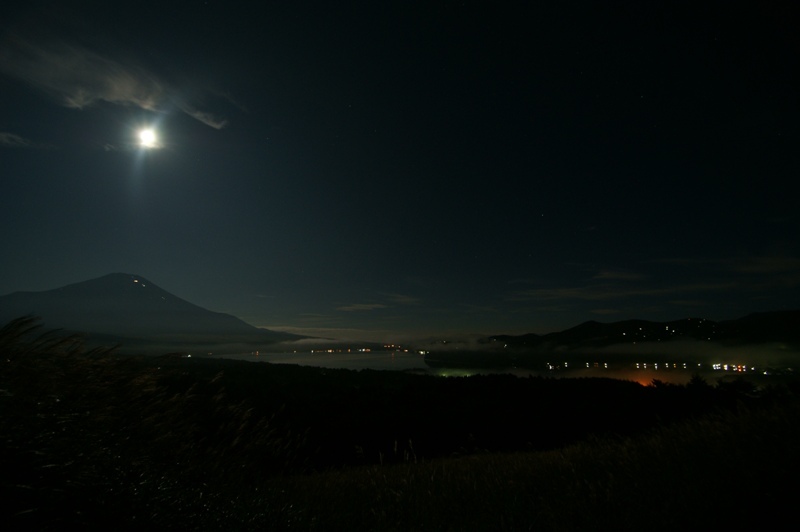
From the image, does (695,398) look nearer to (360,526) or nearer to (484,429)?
(484,429)

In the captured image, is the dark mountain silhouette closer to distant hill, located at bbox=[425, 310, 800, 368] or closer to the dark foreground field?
distant hill, located at bbox=[425, 310, 800, 368]

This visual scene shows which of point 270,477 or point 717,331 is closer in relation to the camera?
point 270,477

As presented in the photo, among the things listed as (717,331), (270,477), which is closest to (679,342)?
(717,331)

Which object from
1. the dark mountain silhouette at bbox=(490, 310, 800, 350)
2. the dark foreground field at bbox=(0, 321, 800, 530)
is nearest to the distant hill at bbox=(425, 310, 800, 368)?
the dark mountain silhouette at bbox=(490, 310, 800, 350)

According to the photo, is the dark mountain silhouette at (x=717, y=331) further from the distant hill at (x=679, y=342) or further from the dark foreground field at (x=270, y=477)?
the dark foreground field at (x=270, y=477)

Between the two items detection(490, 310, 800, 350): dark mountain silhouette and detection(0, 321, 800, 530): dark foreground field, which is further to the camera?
detection(490, 310, 800, 350): dark mountain silhouette

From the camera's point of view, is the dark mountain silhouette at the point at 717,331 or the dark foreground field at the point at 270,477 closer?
the dark foreground field at the point at 270,477

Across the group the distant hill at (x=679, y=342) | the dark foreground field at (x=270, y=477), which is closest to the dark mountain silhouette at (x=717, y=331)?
the distant hill at (x=679, y=342)

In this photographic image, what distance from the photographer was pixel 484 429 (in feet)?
63.7

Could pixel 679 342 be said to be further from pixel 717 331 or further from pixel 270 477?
pixel 270 477

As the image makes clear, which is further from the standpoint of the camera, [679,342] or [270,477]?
[679,342]

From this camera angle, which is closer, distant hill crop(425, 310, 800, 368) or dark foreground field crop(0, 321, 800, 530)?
dark foreground field crop(0, 321, 800, 530)

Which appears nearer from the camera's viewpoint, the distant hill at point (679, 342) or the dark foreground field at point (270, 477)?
the dark foreground field at point (270, 477)

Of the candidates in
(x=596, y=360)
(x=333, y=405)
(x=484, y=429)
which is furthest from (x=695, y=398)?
(x=596, y=360)
